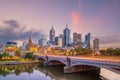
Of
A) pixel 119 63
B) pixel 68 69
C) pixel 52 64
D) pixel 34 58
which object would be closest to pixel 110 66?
pixel 119 63

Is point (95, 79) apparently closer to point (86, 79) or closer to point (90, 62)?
point (86, 79)

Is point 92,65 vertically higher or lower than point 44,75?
higher

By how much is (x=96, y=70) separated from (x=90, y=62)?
58.3ft

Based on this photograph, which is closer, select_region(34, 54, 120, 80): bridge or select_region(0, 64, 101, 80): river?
select_region(34, 54, 120, 80): bridge

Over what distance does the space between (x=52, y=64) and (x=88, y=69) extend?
29.6 m

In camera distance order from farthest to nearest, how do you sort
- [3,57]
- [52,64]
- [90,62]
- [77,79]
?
[3,57] < [52,64] < [77,79] < [90,62]

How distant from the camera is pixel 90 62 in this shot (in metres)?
46.8

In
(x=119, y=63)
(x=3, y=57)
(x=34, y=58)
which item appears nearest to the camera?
(x=119, y=63)

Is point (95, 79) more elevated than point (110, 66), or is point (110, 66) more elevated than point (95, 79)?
point (110, 66)

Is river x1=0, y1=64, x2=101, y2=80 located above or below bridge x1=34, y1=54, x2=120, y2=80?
below

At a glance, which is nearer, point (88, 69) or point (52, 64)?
point (88, 69)

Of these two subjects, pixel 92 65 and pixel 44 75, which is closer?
pixel 92 65

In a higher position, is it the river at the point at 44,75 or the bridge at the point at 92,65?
the bridge at the point at 92,65

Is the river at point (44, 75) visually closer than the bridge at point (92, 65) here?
No
